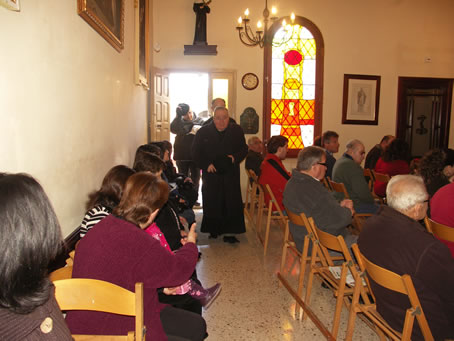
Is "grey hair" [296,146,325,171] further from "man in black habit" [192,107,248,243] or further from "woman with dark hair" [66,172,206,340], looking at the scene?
"woman with dark hair" [66,172,206,340]

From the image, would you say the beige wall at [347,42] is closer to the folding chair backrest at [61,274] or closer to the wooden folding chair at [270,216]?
the wooden folding chair at [270,216]

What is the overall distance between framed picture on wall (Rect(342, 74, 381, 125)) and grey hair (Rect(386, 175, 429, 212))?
6.47 meters

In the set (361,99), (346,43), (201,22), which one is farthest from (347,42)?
(201,22)

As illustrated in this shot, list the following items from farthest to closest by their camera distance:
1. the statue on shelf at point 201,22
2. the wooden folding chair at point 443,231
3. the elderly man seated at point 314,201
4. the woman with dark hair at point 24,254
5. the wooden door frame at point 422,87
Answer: the wooden door frame at point 422,87 → the statue on shelf at point 201,22 → the elderly man seated at point 314,201 → the wooden folding chair at point 443,231 → the woman with dark hair at point 24,254

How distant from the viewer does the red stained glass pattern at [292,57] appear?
7855 mm

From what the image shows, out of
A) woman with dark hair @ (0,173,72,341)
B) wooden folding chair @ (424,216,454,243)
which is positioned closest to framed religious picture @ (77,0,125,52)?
woman with dark hair @ (0,173,72,341)

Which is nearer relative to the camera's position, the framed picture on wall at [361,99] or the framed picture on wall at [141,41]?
the framed picture on wall at [141,41]

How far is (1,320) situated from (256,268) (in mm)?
3127

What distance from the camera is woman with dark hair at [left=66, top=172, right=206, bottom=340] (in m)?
1.51

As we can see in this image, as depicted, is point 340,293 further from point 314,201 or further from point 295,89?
point 295,89

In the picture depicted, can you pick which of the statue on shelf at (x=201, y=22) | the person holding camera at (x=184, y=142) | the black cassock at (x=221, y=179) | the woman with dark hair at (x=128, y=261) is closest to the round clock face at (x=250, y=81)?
the statue on shelf at (x=201, y=22)

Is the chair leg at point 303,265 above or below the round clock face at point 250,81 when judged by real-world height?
below

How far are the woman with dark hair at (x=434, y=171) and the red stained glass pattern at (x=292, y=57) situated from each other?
16.1 feet

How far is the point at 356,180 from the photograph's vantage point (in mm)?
4145
